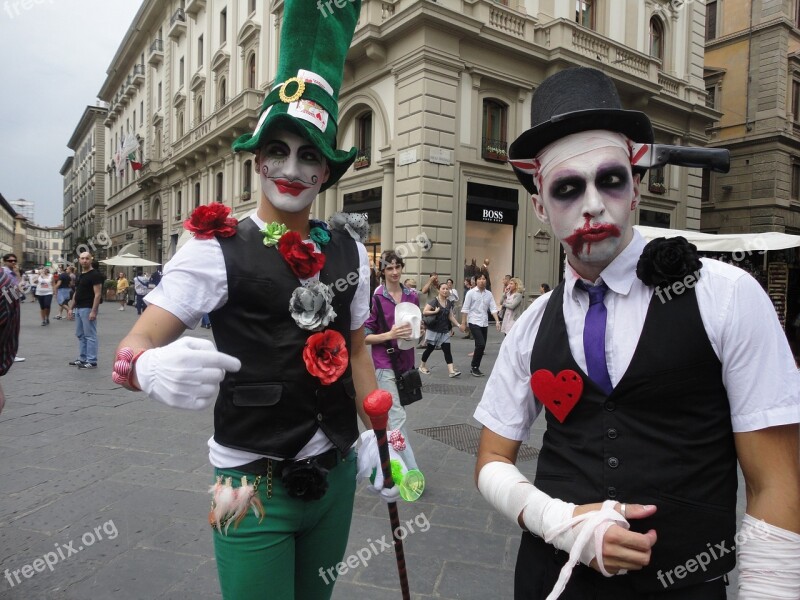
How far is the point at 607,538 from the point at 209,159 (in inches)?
1034

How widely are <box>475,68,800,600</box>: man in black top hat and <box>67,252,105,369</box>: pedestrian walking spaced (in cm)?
849

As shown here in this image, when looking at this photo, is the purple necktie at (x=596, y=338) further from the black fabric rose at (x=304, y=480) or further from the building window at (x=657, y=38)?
the building window at (x=657, y=38)

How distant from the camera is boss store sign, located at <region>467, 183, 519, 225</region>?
14367mm

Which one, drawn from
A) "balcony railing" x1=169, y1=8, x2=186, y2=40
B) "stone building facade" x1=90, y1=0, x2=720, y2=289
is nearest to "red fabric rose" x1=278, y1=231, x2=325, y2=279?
"stone building facade" x1=90, y1=0, x2=720, y2=289

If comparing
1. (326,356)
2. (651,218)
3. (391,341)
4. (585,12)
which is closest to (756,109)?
(651,218)

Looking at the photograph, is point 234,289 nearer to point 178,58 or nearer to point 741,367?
point 741,367

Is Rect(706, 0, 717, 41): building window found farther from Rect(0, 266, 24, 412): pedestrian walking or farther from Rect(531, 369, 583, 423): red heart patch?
Rect(0, 266, 24, 412): pedestrian walking

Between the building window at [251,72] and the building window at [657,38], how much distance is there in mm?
14590

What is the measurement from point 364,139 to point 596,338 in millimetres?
15361

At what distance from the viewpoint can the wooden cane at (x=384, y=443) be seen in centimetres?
161

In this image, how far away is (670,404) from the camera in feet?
3.98

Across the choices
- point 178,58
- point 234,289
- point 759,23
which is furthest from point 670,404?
point 178,58

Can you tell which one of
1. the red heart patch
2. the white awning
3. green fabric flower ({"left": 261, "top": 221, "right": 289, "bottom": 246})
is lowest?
the red heart patch


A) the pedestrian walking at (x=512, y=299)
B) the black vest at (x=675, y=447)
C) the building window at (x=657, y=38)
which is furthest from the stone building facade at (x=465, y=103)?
the black vest at (x=675, y=447)
